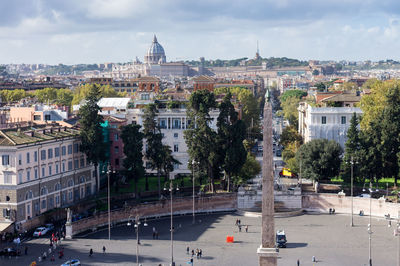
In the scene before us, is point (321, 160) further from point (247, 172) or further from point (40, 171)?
point (40, 171)

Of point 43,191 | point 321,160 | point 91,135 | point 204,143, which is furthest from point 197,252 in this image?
point 321,160

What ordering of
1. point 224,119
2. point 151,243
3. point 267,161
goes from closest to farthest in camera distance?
point 267,161, point 151,243, point 224,119

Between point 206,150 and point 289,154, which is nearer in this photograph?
point 206,150

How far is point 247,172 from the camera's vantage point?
78.1m

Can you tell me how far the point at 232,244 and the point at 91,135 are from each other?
69.7 ft

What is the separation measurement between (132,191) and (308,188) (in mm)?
19242

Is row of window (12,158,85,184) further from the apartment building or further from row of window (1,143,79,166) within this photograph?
row of window (1,143,79,166)

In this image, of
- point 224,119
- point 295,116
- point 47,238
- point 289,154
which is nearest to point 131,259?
point 47,238

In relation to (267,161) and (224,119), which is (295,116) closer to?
(224,119)

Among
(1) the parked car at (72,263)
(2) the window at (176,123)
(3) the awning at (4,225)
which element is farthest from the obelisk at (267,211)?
(2) the window at (176,123)

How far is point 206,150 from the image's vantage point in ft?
242

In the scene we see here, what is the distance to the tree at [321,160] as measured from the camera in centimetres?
7606

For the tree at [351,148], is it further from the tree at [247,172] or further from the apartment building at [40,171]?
the apartment building at [40,171]

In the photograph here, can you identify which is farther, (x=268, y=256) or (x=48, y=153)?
(x=48, y=153)
